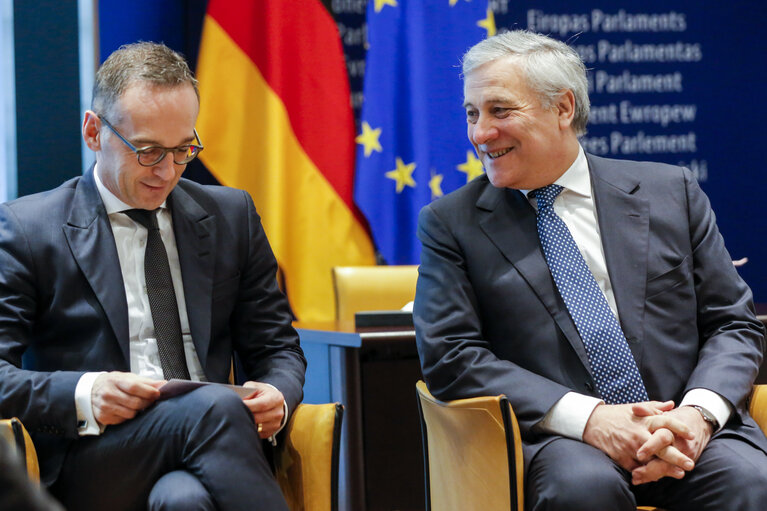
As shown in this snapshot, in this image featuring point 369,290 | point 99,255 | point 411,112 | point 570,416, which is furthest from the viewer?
point 411,112

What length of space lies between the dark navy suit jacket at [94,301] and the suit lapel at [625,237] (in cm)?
87

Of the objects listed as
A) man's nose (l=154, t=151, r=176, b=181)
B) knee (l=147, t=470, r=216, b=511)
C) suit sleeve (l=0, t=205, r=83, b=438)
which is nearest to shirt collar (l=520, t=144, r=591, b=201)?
man's nose (l=154, t=151, r=176, b=181)

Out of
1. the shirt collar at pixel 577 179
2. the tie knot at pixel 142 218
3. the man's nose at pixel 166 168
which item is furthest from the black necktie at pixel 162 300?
the shirt collar at pixel 577 179

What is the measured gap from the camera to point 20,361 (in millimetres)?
2248

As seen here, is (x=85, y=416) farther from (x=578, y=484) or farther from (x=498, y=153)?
(x=498, y=153)

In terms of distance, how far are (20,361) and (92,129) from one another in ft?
2.04

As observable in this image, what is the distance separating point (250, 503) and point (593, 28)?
410 cm

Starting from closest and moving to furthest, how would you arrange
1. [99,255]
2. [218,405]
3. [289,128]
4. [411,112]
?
[218,405], [99,255], [289,128], [411,112]

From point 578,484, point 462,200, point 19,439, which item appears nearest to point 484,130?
point 462,200

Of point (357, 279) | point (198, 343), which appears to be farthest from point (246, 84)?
point (198, 343)

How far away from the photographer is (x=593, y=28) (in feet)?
17.3

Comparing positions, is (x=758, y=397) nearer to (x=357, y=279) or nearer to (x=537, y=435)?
(x=537, y=435)

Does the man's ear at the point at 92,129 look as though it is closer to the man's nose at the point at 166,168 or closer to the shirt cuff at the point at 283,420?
the man's nose at the point at 166,168

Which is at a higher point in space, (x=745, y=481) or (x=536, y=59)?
(x=536, y=59)
